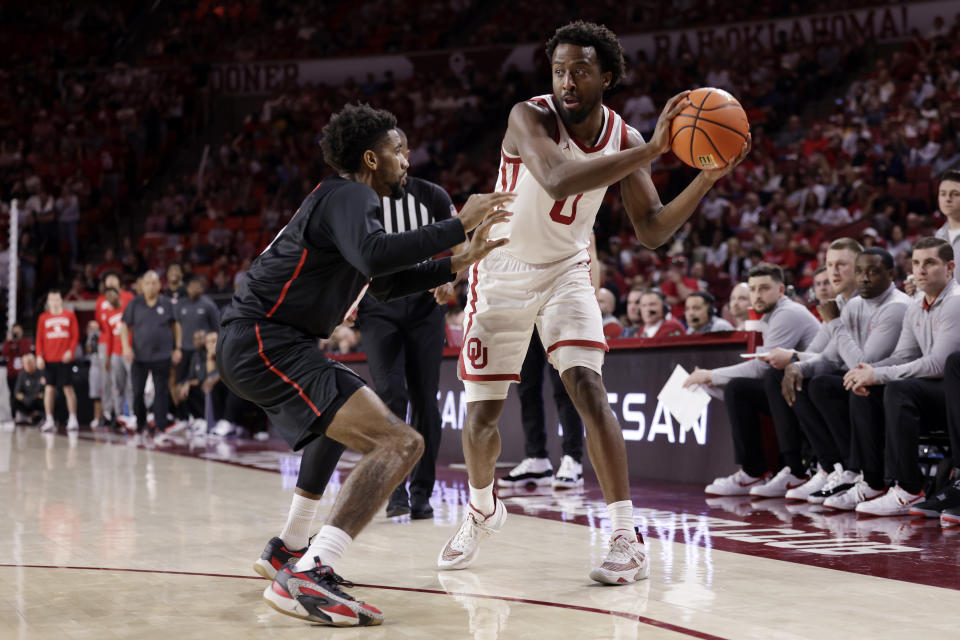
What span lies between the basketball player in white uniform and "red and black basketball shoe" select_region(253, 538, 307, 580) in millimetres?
616

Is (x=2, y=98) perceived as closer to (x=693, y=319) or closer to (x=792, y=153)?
(x=792, y=153)

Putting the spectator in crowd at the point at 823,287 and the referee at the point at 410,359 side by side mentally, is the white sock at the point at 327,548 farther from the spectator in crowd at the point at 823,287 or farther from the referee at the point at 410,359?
the spectator in crowd at the point at 823,287

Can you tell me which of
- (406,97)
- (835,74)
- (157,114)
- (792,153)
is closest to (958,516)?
(792,153)

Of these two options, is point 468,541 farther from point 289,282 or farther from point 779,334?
point 779,334

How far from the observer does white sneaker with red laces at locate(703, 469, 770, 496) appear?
6543 millimetres

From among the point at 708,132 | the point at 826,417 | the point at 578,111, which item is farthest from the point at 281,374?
the point at 826,417

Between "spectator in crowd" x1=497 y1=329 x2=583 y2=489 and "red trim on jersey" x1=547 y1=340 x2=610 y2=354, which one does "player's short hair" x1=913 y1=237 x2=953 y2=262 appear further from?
"spectator in crowd" x1=497 y1=329 x2=583 y2=489

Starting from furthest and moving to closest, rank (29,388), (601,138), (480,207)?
(29,388) → (601,138) → (480,207)

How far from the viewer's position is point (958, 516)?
511 cm

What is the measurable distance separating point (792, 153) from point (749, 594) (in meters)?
13.4

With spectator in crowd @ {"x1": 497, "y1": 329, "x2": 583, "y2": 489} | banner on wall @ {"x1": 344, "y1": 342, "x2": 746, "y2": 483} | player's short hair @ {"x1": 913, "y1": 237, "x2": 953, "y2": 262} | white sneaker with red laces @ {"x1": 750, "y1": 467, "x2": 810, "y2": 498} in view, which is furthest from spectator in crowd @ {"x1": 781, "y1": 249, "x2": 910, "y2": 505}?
spectator in crowd @ {"x1": 497, "y1": 329, "x2": 583, "y2": 489}

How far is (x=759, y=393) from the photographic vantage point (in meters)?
6.64

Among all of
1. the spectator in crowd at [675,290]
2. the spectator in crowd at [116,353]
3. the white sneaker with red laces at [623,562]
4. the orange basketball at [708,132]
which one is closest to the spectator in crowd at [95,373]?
the spectator in crowd at [116,353]

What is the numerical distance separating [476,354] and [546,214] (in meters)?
0.64
